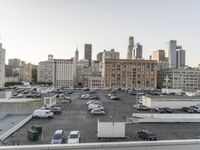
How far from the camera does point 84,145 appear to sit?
2.69 meters

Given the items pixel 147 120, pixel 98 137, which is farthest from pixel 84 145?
pixel 147 120

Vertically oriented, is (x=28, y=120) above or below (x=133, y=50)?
below

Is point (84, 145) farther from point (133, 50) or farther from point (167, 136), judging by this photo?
point (133, 50)

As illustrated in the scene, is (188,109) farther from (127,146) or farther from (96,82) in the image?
(96,82)

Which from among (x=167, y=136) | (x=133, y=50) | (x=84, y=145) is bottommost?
(x=167, y=136)

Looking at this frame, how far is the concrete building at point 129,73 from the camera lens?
260 ft

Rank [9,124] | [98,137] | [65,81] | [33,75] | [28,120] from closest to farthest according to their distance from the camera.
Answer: [98,137] < [9,124] < [28,120] < [65,81] < [33,75]

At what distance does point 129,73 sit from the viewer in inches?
3150

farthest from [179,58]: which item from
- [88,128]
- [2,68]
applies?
[88,128]

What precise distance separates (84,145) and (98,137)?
12084mm

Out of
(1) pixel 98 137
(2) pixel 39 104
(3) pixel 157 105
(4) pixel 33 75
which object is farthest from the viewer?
(4) pixel 33 75

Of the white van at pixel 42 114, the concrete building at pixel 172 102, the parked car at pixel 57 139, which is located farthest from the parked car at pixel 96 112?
the parked car at pixel 57 139

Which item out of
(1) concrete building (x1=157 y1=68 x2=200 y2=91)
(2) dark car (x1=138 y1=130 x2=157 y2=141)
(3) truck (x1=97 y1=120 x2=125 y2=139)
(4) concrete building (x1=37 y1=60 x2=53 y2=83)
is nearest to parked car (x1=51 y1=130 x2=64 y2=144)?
(3) truck (x1=97 y1=120 x2=125 y2=139)

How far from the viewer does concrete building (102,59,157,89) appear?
79375mm
